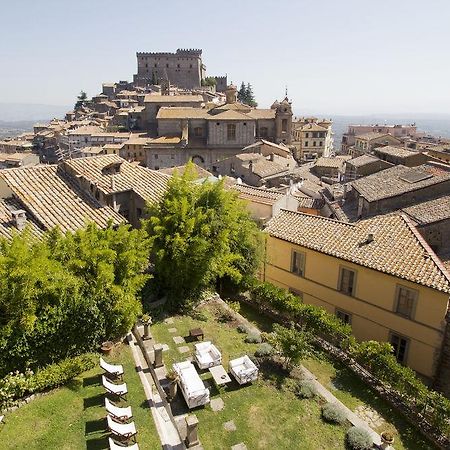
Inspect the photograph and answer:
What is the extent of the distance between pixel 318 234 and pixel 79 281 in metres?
14.4

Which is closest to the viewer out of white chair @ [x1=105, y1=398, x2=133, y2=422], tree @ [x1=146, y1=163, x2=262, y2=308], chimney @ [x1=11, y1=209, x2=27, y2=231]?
white chair @ [x1=105, y1=398, x2=133, y2=422]

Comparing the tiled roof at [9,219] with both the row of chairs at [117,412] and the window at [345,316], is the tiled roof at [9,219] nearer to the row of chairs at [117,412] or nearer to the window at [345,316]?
the row of chairs at [117,412]

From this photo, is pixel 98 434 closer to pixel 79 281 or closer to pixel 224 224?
pixel 79 281

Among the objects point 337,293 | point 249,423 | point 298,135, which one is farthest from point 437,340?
point 298,135

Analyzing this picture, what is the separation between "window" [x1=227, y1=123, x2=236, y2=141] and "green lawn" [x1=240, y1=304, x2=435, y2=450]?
55.4m

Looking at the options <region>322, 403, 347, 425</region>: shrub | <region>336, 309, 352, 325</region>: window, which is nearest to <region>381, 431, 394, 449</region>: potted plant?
<region>322, 403, 347, 425</region>: shrub

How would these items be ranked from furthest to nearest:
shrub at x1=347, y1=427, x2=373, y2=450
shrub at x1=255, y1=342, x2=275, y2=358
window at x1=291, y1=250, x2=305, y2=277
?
window at x1=291, y1=250, x2=305, y2=277 → shrub at x1=255, y1=342, x2=275, y2=358 → shrub at x1=347, y1=427, x2=373, y2=450

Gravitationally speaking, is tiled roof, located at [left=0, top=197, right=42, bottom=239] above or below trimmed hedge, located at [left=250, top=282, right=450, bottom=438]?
above

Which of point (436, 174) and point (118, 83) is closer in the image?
point (436, 174)

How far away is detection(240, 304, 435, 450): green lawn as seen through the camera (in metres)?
13.4

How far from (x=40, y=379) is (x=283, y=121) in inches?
2620

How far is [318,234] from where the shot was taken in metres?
23.4

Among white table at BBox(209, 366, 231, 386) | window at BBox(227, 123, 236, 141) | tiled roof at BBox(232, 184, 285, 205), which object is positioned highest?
window at BBox(227, 123, 236, 141)

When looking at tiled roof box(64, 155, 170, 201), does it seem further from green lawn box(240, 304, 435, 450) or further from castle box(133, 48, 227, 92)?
castle box(133, 48, 227, 92)
